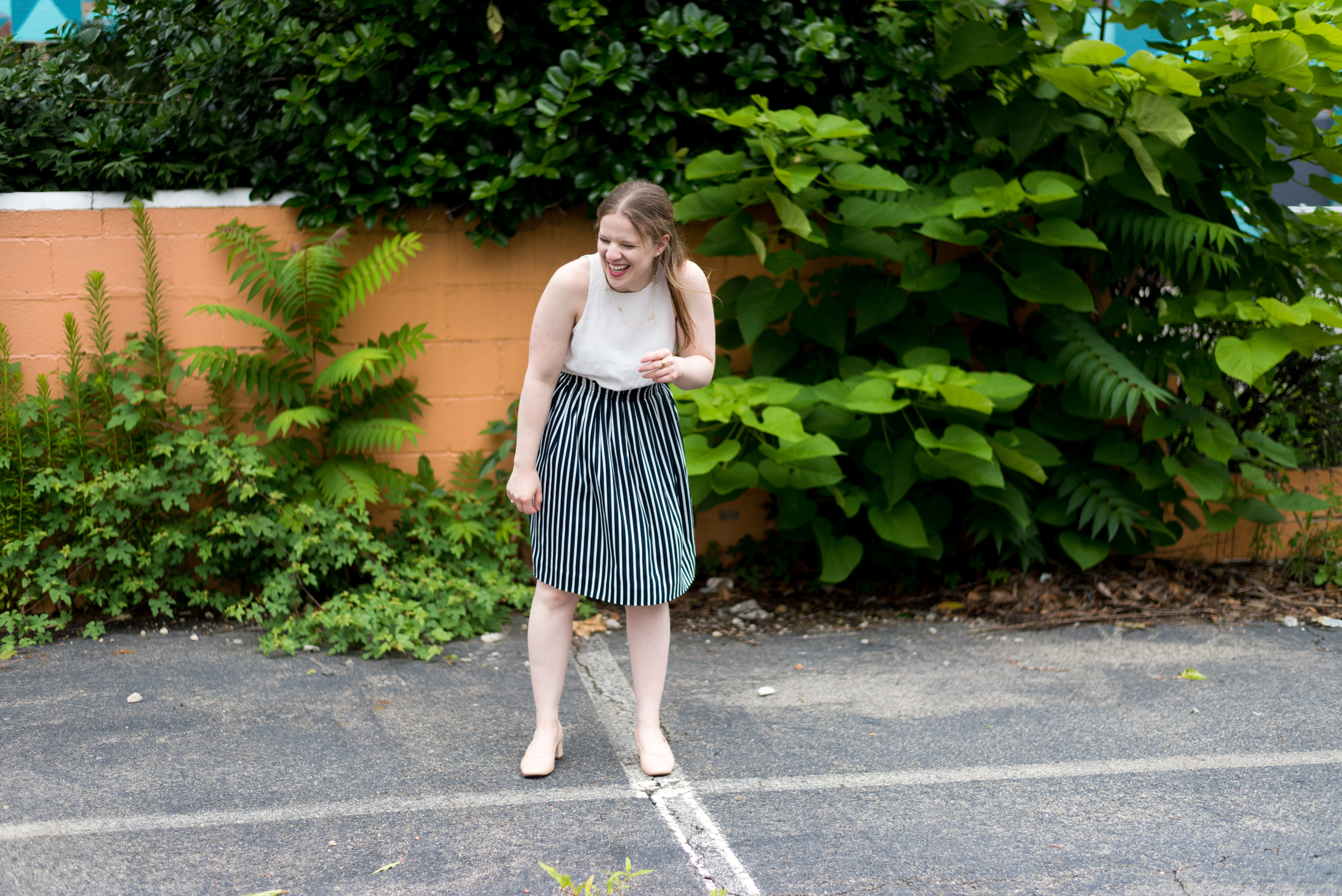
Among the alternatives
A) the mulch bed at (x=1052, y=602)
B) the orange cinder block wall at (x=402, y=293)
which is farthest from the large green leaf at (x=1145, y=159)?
the mulch bed at (x=1052, y=602)

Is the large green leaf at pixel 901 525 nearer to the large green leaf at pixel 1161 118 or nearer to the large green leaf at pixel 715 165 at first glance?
the large green leaf at pixel 715 165

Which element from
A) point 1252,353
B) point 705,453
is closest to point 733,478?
point 705,453

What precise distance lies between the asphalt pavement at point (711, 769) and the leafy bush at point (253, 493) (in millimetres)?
224

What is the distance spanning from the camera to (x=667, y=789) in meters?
2.98

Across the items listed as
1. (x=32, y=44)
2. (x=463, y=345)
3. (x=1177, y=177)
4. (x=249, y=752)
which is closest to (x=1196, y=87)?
(x=1177, y=177)

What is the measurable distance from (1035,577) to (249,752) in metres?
3.32

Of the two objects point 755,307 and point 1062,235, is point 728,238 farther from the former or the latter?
point 1062,235

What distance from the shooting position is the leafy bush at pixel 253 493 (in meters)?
4.10

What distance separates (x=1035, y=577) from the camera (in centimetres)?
467

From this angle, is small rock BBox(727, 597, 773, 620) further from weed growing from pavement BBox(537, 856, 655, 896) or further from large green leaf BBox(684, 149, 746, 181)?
weed growing from pavement BBox(537, 856, 655, 896)

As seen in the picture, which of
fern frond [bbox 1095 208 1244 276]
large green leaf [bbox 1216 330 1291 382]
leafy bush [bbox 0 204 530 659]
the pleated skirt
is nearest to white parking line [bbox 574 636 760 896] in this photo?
the pleated skirt

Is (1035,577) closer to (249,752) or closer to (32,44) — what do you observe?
(249,752)

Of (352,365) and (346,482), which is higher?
(352,365)

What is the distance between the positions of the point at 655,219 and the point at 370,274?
6.75 feet
